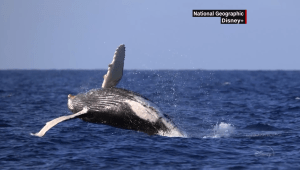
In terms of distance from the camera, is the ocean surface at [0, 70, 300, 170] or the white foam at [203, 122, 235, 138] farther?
the white foam at [203, 122, 235, 138]

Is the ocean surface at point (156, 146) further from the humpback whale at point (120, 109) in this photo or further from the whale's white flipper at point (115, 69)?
the whale's white flipper at point (115, 69)

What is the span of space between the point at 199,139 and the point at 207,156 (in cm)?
248

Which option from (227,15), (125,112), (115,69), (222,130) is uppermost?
(227,15)

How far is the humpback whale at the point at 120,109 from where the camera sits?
1302cm

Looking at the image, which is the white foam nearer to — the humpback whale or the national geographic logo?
the humpback whale

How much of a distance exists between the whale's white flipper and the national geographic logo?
448 inches

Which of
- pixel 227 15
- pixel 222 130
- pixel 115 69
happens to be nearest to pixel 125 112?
pixel 115 69

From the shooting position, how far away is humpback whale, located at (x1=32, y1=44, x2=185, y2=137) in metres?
13.0

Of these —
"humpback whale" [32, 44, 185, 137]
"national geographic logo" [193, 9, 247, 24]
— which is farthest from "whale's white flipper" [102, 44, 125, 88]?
"national geographic logo" [193, 9, 247, 24]

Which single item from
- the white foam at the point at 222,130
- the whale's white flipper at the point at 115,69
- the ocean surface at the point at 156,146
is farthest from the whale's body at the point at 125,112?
the white foam at the point at 222,130

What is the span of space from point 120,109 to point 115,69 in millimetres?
1339

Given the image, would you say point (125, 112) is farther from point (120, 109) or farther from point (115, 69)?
point (115, 69)

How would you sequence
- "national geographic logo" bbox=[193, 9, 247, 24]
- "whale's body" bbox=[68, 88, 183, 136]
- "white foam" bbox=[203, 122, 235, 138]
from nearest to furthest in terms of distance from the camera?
"whale's body" bbox=[68, 88, 183, 136] → "white foam" bbox=[203, 122, 235, 138] → "national geographic logo" bbox=[193, 9, 247, 24]

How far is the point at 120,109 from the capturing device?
13164mm
